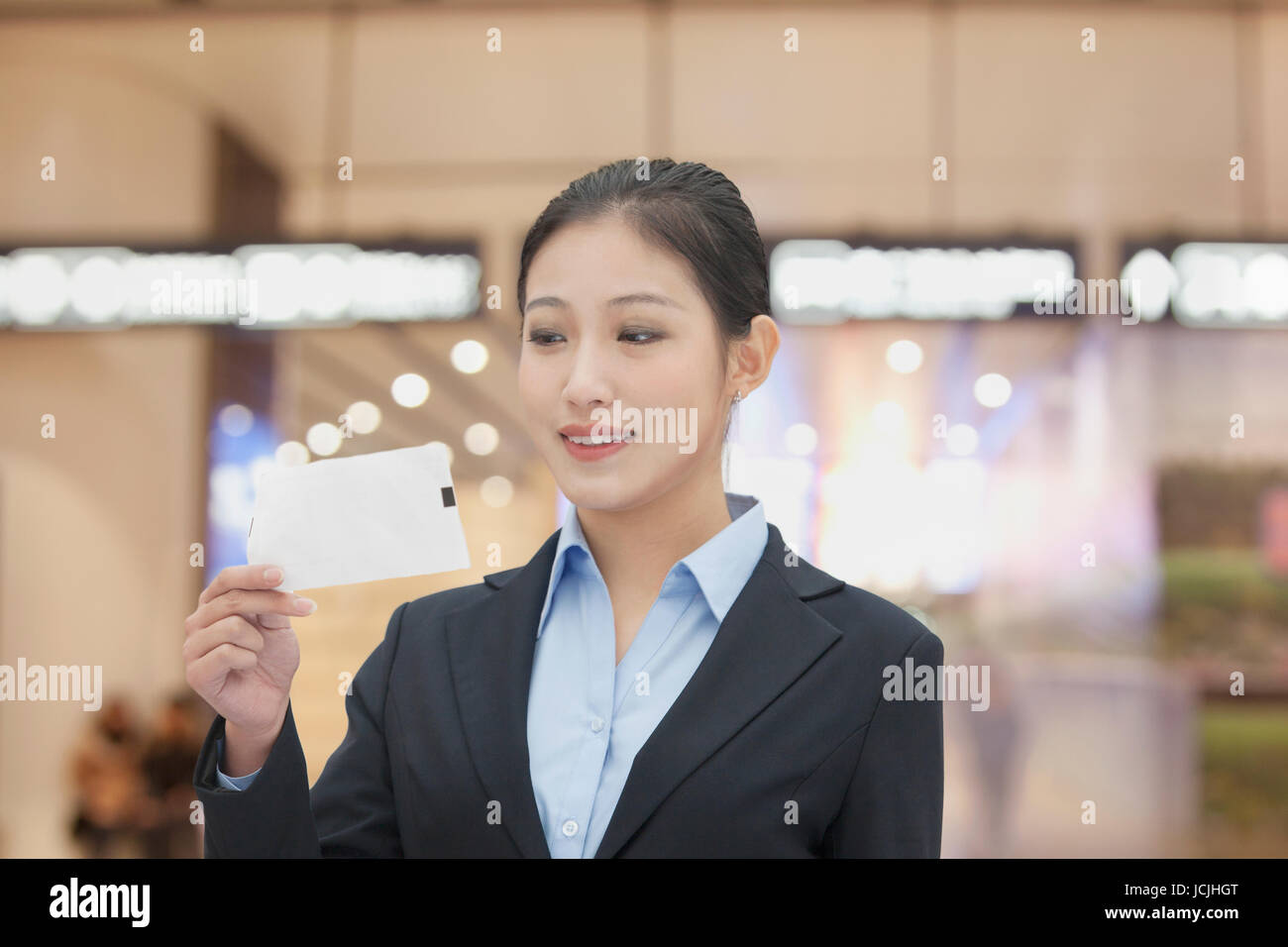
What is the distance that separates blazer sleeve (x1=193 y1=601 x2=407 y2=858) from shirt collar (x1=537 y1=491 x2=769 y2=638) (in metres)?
0.21

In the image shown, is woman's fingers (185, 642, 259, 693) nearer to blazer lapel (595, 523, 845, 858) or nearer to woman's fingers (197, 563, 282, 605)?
woman's fingers (197, 563, 282, 605)

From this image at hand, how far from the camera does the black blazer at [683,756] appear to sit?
900 mm

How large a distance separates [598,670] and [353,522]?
0.29 metres

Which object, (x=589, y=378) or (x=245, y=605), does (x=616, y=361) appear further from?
(x=245, y=605)

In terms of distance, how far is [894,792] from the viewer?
3.08 feet

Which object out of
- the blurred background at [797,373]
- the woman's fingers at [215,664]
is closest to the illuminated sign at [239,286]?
the blurred background at [797,373]

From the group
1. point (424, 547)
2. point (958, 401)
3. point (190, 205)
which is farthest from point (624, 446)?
point (190, 205)

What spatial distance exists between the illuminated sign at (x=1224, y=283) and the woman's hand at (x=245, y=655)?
375cm

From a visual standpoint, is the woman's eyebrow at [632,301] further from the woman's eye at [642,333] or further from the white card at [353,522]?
the white card at [353,522]

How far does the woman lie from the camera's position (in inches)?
35.7

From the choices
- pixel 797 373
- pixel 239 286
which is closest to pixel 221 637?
pixel 239 286
